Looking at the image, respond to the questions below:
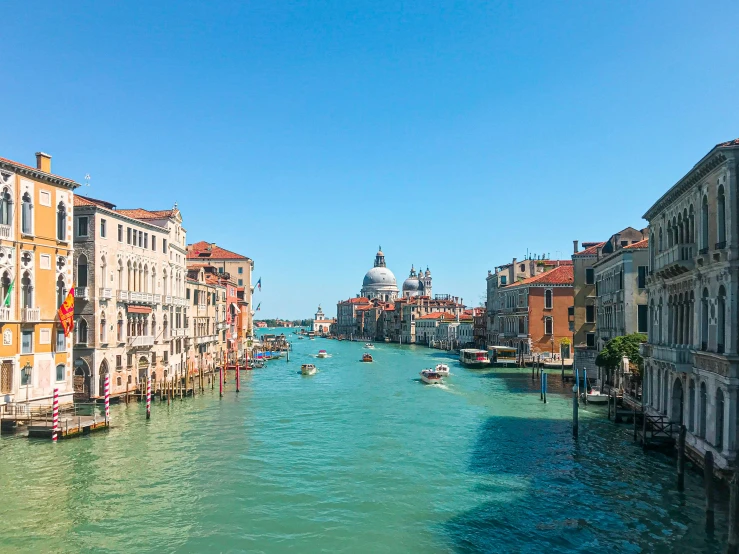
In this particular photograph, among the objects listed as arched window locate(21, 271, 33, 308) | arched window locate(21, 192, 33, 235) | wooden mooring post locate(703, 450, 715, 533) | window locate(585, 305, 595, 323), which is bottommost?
wooden mooring post locate(703, 450, 715, 533)

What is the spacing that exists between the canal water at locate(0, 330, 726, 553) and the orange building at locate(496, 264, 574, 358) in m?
28.4

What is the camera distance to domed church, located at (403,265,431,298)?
165625mm

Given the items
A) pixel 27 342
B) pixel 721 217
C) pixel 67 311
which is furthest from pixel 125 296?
pixel 721 217

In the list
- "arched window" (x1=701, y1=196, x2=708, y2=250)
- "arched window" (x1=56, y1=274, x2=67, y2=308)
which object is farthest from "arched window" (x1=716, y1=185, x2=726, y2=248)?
"arched window" (x1=56, y1=274, x2=67, y2=308)

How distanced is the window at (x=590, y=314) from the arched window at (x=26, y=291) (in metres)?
33.1

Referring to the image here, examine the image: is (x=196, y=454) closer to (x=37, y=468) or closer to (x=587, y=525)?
(x=37, y=468)

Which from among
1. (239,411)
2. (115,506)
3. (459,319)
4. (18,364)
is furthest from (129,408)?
(459,319)

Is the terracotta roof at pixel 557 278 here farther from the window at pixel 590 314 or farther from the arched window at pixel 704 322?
the arched window at pixel 704 322

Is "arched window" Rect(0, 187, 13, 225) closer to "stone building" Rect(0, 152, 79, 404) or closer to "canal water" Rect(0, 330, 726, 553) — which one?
"stone building" Rect(0, 152, 79, 404)

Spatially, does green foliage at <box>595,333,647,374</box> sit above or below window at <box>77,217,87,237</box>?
below

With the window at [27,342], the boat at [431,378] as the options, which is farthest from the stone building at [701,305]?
the boat at [431,378]

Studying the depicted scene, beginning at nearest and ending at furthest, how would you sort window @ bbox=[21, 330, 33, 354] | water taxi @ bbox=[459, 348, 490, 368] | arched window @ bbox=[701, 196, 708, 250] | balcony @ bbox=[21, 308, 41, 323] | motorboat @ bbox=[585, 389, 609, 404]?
arched window @ bbox=[701, 196, 708, 250], balcony @ bbox=[21, 308, 41, 323], window @ bbox=[21, 330, 33, 354], motorboat @ bbox=[585, 389, 609, 404], water taxi @ bbox=[459, 348, 490, 368]

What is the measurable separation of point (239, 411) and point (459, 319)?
76.1 m

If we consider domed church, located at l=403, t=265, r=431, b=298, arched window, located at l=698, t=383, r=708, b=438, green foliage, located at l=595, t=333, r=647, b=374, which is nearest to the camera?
arched window, located at l=698, t=383, r=708, b=438
